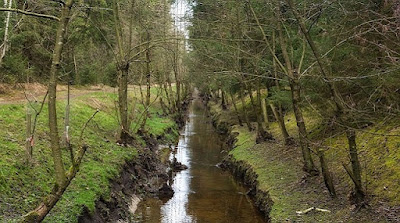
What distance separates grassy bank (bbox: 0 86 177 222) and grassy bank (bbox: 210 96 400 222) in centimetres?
485

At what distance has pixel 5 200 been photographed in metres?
7.89

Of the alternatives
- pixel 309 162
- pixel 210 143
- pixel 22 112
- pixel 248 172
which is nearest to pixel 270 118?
pixel 210 143

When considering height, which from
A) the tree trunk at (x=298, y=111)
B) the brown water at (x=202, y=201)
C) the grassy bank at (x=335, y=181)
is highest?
the tree trunk at (x=298, y=111)

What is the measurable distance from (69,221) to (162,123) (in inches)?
761

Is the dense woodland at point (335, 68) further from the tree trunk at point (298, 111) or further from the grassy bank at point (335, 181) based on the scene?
the grassy bank at point (335, 181)

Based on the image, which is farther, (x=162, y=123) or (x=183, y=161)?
(x=162, y=123)

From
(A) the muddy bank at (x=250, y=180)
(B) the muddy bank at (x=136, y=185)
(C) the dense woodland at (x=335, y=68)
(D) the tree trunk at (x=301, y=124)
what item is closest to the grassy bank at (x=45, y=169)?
(B) the muddy bank at (x=136, y=185)

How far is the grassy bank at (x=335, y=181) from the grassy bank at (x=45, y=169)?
485cm

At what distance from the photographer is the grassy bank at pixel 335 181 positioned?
877 cm

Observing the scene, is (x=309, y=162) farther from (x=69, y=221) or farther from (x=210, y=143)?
(x=210, y=143)

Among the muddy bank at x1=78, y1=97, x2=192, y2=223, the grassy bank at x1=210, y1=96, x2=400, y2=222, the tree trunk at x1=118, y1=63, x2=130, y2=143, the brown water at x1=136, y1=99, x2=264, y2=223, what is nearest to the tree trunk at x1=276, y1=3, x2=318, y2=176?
the grassy bank at x1=210, y1=96, x2=400, y2=222

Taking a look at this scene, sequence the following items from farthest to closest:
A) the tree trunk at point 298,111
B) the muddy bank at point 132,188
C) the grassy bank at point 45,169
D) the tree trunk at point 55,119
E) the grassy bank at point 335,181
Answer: the tree trunk at point 298,111, the muddy bank at point 132,188, the grassy bank at point 335,181, the grassy bank at point 45,169, the tree trunk at point 55,119

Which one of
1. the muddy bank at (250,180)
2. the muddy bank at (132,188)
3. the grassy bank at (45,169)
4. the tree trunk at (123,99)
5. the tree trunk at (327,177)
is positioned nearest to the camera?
the grassy bank at (45,169)

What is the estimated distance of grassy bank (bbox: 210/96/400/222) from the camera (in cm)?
877
